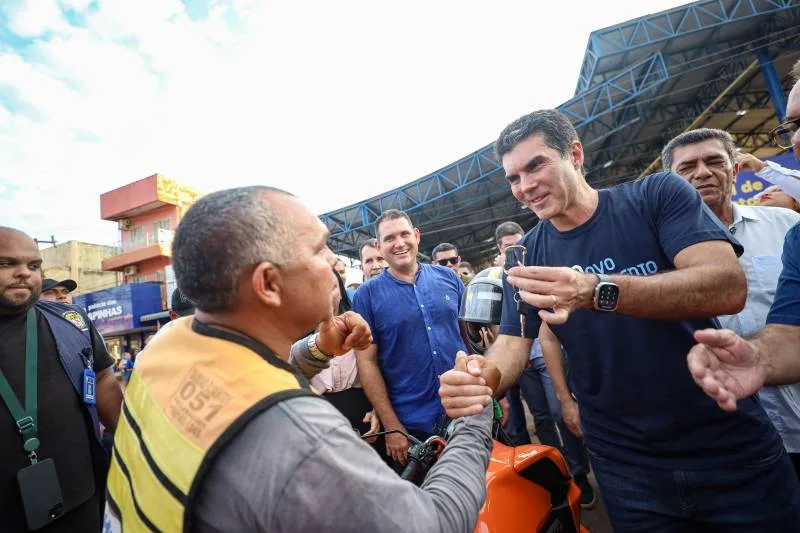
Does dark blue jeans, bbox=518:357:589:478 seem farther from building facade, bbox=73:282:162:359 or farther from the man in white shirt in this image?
building facade, bbox=73:282:162:359

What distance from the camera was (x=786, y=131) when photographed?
6.34 ft

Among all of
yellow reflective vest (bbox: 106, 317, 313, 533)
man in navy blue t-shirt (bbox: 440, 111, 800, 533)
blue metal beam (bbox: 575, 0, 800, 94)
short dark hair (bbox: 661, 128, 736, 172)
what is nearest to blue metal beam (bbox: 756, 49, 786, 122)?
blue metal beam (bbox: 575, 0, 800, 94)

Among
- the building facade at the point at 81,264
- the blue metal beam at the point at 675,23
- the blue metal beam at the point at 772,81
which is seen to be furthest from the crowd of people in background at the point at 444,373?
the building facade at the point at 81,264

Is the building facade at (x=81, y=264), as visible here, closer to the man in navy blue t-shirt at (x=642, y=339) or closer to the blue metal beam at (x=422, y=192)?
the blue metal beam at (x=422, y=192)

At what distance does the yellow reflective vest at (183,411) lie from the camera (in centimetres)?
85

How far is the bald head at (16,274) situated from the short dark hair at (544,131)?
2.88m

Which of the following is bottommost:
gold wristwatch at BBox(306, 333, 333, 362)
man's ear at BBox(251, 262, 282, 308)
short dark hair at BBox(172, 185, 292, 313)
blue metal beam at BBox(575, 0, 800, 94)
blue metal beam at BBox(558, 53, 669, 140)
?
gold wristwatch at BBox(306, 333, 333, 362)

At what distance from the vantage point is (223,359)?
965mm

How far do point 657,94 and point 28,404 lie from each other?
64.7 feet

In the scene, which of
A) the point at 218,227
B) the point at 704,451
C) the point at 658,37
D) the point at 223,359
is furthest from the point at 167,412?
the point at 658,37

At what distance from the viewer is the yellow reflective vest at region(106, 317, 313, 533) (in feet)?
2.81

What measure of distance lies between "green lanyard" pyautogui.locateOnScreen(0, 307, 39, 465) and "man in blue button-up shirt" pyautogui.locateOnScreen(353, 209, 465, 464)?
1964 mm

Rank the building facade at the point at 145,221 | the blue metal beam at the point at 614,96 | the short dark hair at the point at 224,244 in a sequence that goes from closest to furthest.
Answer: the short dark hair at the point at 224,244, the blue metal beam at the point at 614,96, the building facade at the point at 145,221

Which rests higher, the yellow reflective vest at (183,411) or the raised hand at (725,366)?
the yellow reflective vest at (183,411)
